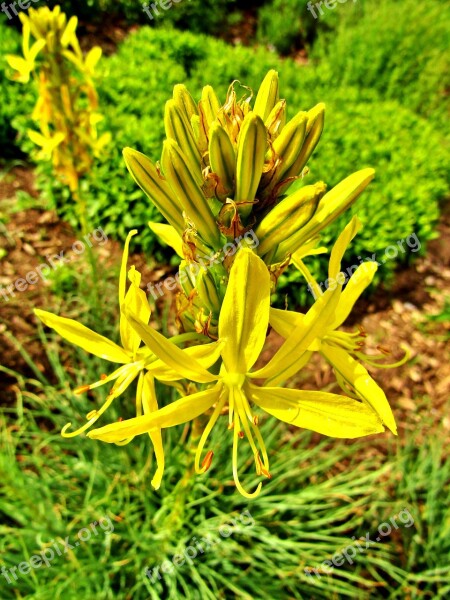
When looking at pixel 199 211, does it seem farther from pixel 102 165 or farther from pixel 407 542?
pixel 102 165

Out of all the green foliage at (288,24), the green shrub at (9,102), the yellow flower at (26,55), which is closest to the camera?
the yellow flower at (26,55)

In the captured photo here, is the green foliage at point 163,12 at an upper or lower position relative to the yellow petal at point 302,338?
upper
